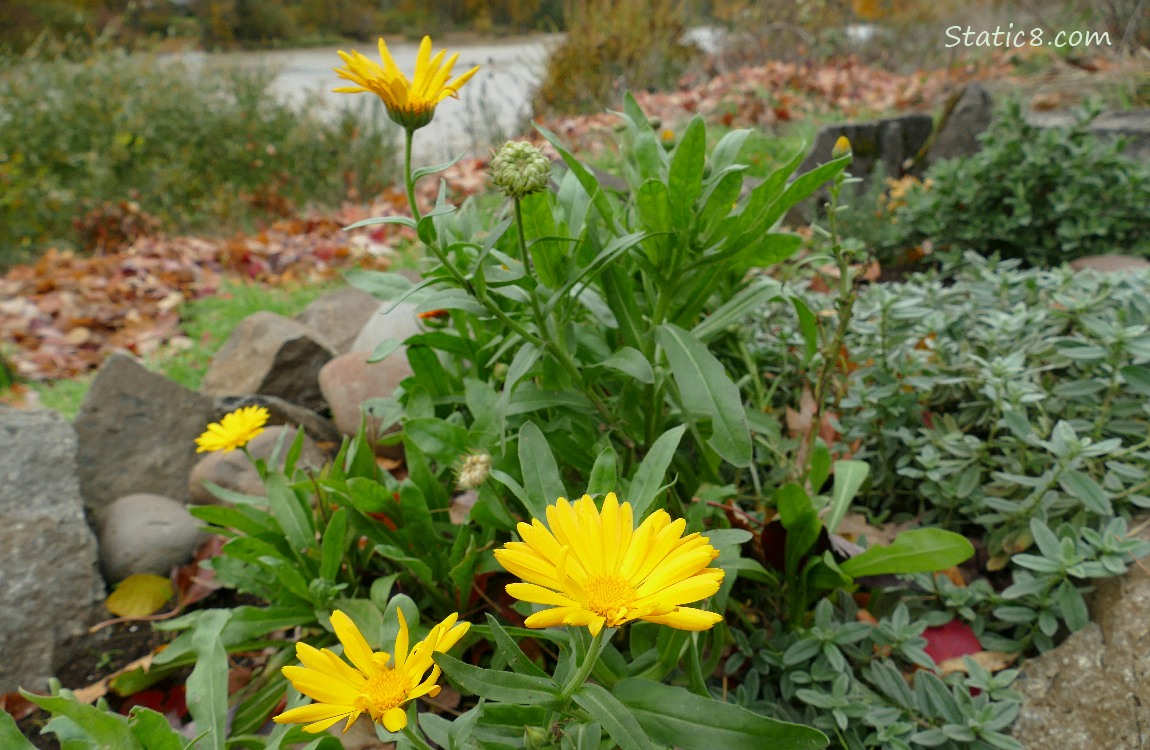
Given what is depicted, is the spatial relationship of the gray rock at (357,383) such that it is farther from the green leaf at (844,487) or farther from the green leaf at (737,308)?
the green leaf at (844,487)

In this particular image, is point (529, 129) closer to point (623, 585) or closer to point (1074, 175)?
point (1074, 175)

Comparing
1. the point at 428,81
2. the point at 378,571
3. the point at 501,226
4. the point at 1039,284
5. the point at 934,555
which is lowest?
the point at 378,571

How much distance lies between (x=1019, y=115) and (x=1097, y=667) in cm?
242

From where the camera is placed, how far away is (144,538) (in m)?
2.21

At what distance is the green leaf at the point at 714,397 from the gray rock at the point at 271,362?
202cm

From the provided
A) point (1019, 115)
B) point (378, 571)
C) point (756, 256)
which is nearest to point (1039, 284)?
point (756, 256)

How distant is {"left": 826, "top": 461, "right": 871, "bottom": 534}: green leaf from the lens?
1.56 meters

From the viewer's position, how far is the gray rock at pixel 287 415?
2561 mm

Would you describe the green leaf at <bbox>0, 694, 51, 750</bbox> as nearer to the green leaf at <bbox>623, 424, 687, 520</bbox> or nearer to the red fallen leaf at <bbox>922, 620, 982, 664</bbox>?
the green leaf at <bbox>623, 424, 687, 520</bbox>

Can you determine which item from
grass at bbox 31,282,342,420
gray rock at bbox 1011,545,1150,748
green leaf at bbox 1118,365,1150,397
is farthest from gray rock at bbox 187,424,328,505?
green leaf at bbox 1118,365,1150,397

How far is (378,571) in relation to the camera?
178 cm

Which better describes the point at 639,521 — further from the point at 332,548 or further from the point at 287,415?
the point at 287,415

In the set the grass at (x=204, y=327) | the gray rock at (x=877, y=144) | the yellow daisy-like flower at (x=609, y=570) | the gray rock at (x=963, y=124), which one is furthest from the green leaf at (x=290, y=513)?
the gray rock at (x=963, y=124)

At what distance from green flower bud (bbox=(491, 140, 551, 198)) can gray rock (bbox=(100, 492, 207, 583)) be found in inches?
63.8
